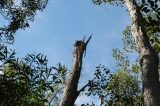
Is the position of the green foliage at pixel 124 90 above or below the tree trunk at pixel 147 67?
above

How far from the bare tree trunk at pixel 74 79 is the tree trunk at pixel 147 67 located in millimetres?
1697

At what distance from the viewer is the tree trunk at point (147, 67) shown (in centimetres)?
895

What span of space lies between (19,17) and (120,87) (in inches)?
252

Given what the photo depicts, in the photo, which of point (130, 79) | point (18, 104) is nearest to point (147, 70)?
point (18, 104)

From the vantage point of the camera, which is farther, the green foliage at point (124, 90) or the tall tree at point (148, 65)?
the green foliage at point (124, 90)

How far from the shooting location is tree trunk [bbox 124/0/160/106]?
8953mm

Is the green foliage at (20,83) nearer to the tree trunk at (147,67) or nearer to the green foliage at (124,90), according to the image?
the tree trunk at (147,67)

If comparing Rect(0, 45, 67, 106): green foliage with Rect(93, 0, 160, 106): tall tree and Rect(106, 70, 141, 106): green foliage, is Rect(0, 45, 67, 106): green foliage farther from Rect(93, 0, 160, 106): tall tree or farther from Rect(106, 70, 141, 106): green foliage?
Rect(106, 70, 141, 106): green foliage

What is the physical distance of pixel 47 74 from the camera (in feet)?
25.5

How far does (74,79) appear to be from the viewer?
10875mm

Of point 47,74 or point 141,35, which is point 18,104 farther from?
point 141,35

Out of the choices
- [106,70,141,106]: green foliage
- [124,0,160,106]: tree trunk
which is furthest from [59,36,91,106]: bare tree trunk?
[106,70,141,106]: green foliage

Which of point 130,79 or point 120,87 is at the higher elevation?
point 130,79

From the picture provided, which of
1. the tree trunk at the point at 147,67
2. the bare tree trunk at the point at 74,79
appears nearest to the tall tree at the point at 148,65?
the tree trunk at the point at 147,67
